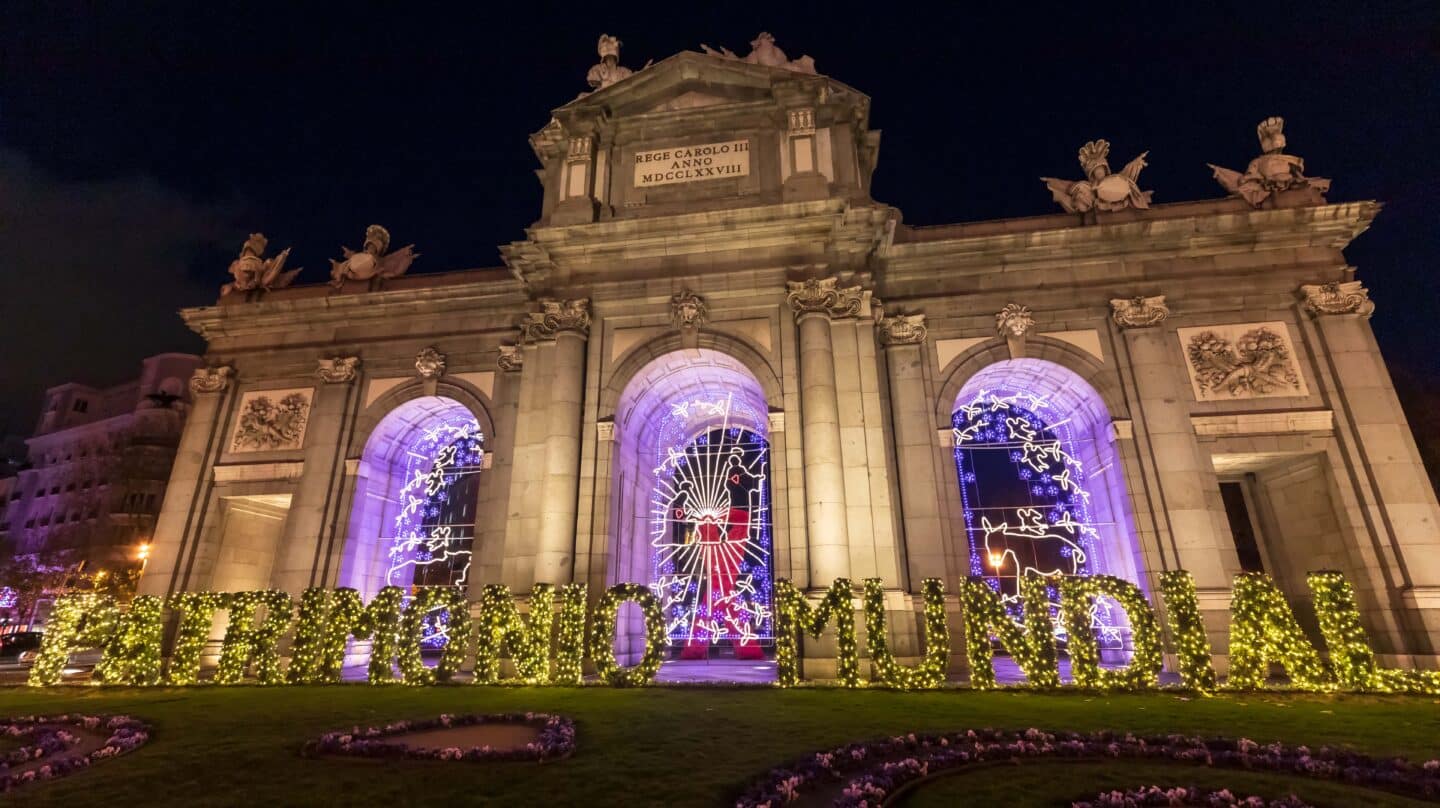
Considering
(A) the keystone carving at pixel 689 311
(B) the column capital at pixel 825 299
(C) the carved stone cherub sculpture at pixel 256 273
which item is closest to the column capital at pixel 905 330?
(B) the column capital at pixel 825 299

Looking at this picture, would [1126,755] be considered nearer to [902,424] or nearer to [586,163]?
[902,424]

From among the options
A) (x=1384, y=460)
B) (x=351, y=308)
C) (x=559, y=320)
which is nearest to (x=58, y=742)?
(x=559, y=320)

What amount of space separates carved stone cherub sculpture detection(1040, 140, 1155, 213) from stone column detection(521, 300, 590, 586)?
13659mm

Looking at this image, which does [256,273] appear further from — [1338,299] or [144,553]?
[1338,299]

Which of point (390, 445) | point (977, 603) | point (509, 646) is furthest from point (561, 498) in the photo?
point (977, 603)

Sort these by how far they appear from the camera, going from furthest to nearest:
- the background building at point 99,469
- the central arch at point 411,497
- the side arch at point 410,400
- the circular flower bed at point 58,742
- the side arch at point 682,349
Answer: the background building at point 99,469 < the side arch at point 410,400 < the central arch at point 411,497 < the side arch at point 682,349 < the circular flower bed at point 58,742

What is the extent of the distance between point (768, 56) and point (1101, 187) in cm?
1006

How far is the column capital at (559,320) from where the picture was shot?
17188mm

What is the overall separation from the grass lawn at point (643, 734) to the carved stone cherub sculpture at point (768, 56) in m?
16.4

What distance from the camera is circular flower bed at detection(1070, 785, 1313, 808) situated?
5012 millimetres

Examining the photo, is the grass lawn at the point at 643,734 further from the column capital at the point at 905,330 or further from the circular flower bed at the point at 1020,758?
the column capital at the point at 905,330

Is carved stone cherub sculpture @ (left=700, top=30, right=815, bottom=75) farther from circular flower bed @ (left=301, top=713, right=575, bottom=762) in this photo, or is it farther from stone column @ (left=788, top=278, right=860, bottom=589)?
circular flower bed @ (left=301, top=713, right=575, bottom=762)

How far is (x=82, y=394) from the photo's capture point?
64312 millimetres

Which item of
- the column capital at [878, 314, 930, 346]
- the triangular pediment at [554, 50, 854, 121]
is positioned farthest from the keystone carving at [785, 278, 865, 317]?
the triangular pediment at [554, 50, 854, 121]
